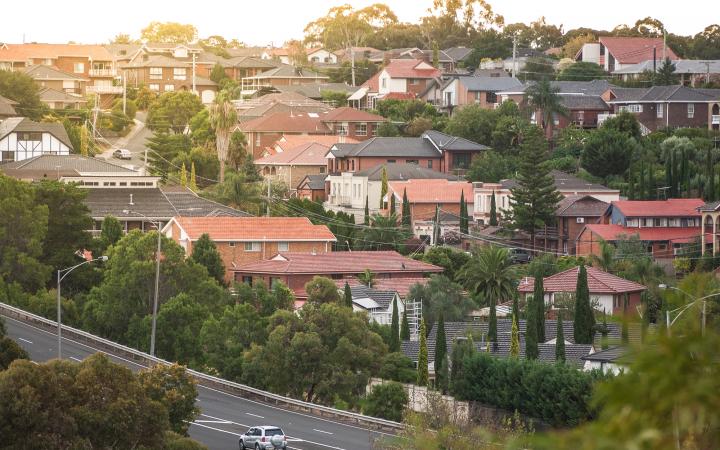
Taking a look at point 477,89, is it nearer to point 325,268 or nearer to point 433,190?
point 433,190

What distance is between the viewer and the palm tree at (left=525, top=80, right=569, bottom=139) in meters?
114

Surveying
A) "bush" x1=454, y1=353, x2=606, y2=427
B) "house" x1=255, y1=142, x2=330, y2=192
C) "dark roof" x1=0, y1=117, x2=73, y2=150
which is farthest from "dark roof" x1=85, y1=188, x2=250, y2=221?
"bush" x1=454, y1=353, x2=606, y2=427

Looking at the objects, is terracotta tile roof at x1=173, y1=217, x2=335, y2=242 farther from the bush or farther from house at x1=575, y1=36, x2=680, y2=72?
house at x1=575, y1=36, x2=680, y2=72

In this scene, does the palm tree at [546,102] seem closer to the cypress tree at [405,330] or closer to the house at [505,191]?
the house at [505,191]

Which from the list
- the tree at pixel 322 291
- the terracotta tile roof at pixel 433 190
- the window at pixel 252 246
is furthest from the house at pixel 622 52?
the tree at pixel 322 291

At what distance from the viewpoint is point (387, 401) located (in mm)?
50406

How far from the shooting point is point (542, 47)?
18250 cm

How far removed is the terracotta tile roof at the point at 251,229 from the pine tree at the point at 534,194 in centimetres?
1162

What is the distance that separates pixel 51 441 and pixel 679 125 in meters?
88.3

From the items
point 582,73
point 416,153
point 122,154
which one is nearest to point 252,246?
point 416,153

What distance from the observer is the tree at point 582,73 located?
137m

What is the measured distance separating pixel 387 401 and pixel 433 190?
5261 cm

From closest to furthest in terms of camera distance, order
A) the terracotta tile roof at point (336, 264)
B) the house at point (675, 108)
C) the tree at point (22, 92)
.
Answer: the terracotta tile roof at point (336, 264)
the house at point (675, 108)
the tree at point (22, 92)

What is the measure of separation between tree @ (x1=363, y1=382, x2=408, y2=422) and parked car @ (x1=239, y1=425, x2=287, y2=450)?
29.5 feet
